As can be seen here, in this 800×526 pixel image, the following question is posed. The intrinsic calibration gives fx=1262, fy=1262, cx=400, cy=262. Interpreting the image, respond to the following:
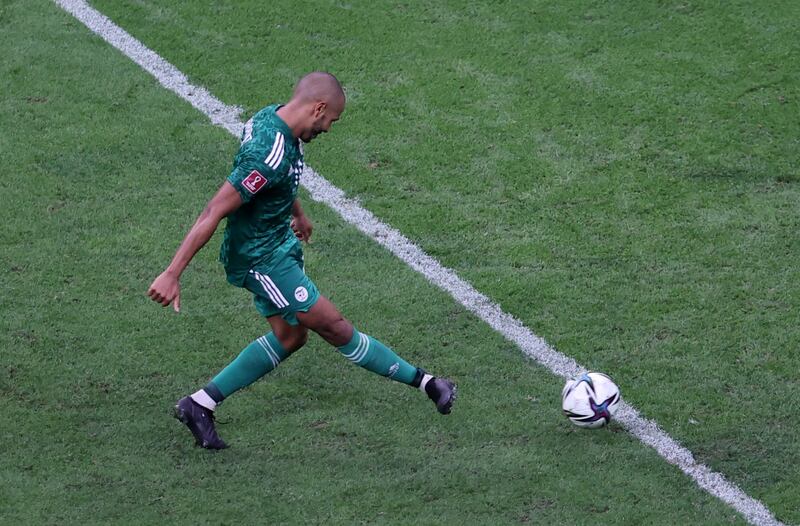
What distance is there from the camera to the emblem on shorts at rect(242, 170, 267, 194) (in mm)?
4852

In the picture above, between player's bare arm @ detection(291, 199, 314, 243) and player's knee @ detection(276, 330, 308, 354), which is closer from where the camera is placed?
player's knee @ detection(276, 330, 308, 354)

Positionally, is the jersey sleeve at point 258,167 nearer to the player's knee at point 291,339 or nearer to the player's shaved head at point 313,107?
the player's shaved head at point 313,107

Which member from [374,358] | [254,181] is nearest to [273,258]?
[254,181]

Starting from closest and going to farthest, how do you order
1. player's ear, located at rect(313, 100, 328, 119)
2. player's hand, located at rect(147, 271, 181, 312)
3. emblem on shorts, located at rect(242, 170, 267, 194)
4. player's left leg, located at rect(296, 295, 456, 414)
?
player's hand, located at rect(147, 271, 181, 312) → emblem on shorts, located at rect(242, 170, 267, 194) → player's ear, located at rect(313, 100, 328, 119) → player's left leg, located at rect(296, 295, 456, 414)

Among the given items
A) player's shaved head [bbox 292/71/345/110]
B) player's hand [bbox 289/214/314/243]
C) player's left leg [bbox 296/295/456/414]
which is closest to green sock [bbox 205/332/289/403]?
player's left leg [bbox 296/295/456/414]

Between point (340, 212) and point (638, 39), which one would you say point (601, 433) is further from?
point (638, 39)

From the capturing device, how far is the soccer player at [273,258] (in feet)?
15.9

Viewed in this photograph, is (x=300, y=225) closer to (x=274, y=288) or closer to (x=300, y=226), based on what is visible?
(x=300, y=226)

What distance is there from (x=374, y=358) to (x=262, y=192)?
35.6 inches

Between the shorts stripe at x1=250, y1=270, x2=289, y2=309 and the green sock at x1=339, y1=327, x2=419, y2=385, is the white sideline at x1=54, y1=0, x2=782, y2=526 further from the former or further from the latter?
the shorts stripe at x1=250, y1=270, x2=289, y2=309

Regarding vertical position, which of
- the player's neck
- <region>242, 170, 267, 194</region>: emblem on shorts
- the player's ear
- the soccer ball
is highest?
the player's ear

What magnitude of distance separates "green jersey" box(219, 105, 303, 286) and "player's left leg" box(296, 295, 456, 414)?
33 cm

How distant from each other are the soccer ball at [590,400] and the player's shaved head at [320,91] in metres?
1.59

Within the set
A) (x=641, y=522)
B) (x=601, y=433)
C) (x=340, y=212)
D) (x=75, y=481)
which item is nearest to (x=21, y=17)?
(x=340, y=212)
